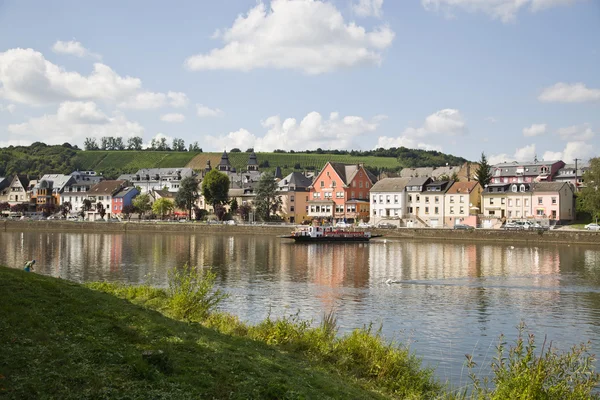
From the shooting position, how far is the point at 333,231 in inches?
3489

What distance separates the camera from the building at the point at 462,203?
10419cm

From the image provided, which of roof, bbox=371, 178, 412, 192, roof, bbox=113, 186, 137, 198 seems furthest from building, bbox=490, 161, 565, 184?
roof, bbox=113, 186, 137, 198

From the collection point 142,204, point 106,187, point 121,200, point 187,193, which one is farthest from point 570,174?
point 106,187

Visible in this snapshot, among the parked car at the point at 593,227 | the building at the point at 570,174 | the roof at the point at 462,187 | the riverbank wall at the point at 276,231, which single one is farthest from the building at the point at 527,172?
the riverbank wall at the point at 276,231

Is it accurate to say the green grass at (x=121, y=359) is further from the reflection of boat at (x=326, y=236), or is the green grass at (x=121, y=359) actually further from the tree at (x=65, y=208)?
the tree at (x=65, y=208)

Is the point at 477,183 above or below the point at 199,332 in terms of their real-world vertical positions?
above

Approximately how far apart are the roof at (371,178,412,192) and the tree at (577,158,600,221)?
32.5 m

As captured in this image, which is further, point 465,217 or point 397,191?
point 397,191

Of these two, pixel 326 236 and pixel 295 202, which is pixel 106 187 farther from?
pixel 326 236

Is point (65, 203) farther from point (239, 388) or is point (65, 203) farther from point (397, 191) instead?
point (239, 388)

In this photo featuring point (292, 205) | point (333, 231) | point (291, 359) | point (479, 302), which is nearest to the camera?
point (291, 359)

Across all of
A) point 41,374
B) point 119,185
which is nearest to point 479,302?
point 41,374

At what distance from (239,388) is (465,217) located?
96766 mm

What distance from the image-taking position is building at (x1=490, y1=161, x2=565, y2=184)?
12162 centimetres
